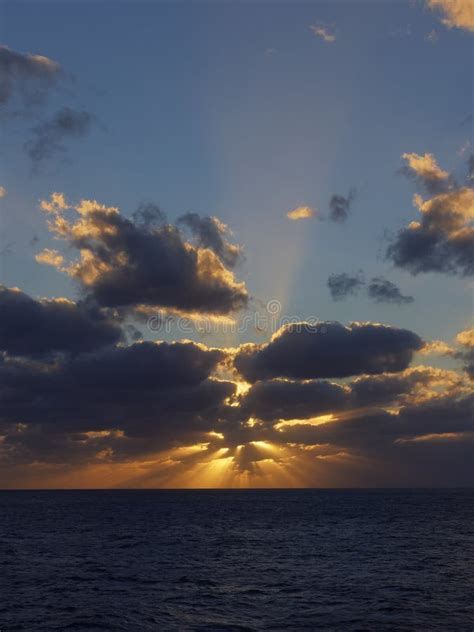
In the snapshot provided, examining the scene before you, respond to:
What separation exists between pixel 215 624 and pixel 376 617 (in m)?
13.4

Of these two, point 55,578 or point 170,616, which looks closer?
point 170,616

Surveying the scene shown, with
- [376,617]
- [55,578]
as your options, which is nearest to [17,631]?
[55,578]

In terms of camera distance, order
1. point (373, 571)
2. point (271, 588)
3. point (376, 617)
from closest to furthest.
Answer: point (376, 617) → point (271, 588) → point (373, 571)

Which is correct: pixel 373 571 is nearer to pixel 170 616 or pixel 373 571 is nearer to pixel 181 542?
pixel 170 616

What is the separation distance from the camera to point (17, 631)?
4388cm

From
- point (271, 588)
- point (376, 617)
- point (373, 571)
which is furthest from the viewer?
point (373, 571)

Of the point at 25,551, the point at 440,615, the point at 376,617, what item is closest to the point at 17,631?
the point at 376,617

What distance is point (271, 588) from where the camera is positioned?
60.3 m

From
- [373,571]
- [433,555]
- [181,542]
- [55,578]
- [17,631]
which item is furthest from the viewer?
[181,542]

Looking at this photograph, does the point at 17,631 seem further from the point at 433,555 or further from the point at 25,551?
the point at 433,555

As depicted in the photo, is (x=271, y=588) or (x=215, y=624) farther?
(x=271, y=588)

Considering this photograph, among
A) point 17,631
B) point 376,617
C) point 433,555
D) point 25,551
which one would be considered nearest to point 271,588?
point 376,617

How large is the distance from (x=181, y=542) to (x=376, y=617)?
63.6 metres

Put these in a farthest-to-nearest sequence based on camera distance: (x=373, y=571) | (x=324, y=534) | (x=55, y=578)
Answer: (x=324, y=534) → (x=373, y=571) → (x=55, y=578)
